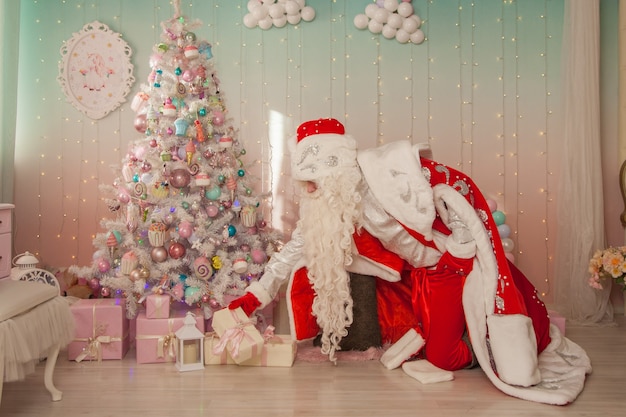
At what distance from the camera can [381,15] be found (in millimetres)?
4656

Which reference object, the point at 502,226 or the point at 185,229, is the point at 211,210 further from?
the point at 502,226

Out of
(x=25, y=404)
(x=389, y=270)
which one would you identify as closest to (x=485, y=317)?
(x=389, y=270)

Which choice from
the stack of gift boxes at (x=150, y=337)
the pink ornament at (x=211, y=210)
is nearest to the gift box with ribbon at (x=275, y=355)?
the stack of gift boxes at (x=150, y=337)

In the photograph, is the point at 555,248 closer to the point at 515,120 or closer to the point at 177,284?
the point at 515,120

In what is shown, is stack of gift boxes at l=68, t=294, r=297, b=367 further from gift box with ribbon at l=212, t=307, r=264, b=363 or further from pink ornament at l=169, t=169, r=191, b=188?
pink ornament at l=169, t=169, r=191, b=188

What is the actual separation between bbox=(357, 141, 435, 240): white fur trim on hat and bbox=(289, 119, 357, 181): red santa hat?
0.29ft

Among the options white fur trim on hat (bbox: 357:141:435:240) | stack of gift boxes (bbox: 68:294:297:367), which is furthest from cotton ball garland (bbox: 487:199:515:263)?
stack of gift boxes (bbox: 68:294:297:367)

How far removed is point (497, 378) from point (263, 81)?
9.56ft

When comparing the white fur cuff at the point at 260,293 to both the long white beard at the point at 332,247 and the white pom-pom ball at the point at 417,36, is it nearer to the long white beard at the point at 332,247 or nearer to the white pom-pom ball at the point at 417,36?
the long white beard at the point at 332,247

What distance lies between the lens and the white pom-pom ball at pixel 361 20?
4.68m

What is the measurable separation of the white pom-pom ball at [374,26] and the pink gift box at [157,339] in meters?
2.70

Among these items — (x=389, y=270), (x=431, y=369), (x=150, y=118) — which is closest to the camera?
(x=431, y=369)

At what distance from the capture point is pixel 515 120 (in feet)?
15.7

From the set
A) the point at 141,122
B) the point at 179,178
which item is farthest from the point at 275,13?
the point at 179,178
